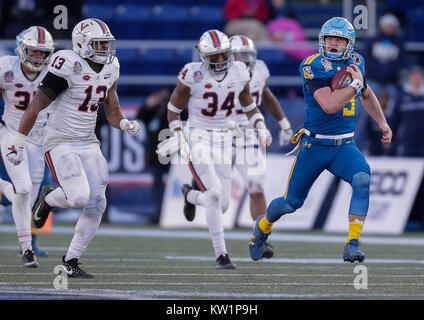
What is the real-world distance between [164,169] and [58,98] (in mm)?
5532

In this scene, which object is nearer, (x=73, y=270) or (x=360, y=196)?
(x=360, y=196)

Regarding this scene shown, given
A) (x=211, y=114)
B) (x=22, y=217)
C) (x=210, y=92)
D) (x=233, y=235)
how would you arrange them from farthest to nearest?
(x=233, y=235) < (x=211, y=114) < (x=210, y=92) < (x=22, y=217)

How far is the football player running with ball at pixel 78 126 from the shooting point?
6.50 metres

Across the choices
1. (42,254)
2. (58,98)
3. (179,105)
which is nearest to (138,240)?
(42,254)

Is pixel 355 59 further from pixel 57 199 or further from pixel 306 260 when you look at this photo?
pixel 57 199

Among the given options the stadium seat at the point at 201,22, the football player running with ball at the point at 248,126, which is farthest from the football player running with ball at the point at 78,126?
the stadium seat at the point at 201,22

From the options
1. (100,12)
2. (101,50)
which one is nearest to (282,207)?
(101,50)

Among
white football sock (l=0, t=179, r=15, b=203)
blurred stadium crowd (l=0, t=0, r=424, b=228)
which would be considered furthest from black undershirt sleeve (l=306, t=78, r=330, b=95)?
blurred stadium crowd (l=0, t=0, r=424, b=228)

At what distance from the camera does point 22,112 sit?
762cm

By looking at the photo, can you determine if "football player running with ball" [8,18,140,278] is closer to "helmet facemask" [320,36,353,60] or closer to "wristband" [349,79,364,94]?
"helmet facemask" [320,36,353,60]

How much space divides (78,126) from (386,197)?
559cm

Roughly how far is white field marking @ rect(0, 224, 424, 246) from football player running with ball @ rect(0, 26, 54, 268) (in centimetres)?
297

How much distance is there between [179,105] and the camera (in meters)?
7.76

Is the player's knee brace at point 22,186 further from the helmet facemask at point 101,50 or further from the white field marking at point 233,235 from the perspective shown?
the white field marking at point 233,235
